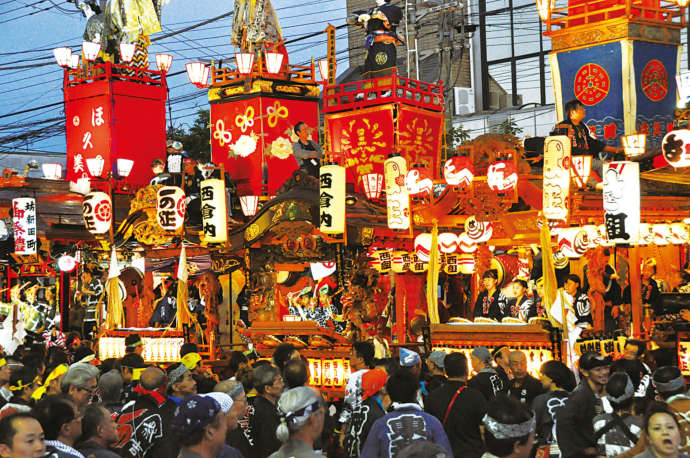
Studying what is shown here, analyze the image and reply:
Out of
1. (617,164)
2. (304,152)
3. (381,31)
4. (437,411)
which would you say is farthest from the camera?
(381,31)

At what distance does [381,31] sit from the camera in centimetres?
2344

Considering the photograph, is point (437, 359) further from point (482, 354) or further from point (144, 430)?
point (144, 430)

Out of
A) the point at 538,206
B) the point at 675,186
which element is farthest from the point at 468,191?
the point at 675,186

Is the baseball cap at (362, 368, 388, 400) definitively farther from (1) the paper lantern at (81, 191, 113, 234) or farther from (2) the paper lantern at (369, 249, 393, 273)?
(2) the paper lantern at (369, 249, 393, 273)

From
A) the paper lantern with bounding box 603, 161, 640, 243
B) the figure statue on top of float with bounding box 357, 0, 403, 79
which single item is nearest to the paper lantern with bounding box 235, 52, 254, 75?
the figure statue on top of float with bounding box 357, 0, 403, 79

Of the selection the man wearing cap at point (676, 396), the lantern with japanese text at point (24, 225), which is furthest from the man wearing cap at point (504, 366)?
the lantern with japanese text at point (24, 225)

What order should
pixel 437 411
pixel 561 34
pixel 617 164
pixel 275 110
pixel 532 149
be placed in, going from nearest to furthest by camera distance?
pixel 437 411
pixel 617 164
pixel 532 149
pixel 561 34
pixel 275 110

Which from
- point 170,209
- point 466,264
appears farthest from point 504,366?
point 466,264

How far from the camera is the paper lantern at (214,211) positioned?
17.9 m

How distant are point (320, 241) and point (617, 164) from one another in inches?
228

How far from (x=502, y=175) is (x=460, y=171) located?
727mm

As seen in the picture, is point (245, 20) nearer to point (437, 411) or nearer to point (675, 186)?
point (675, 186)

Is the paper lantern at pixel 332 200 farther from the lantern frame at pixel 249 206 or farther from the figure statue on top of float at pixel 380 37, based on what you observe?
the figure statue on top of float at pixel 380 37

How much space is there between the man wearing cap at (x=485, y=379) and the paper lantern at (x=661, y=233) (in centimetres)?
955
